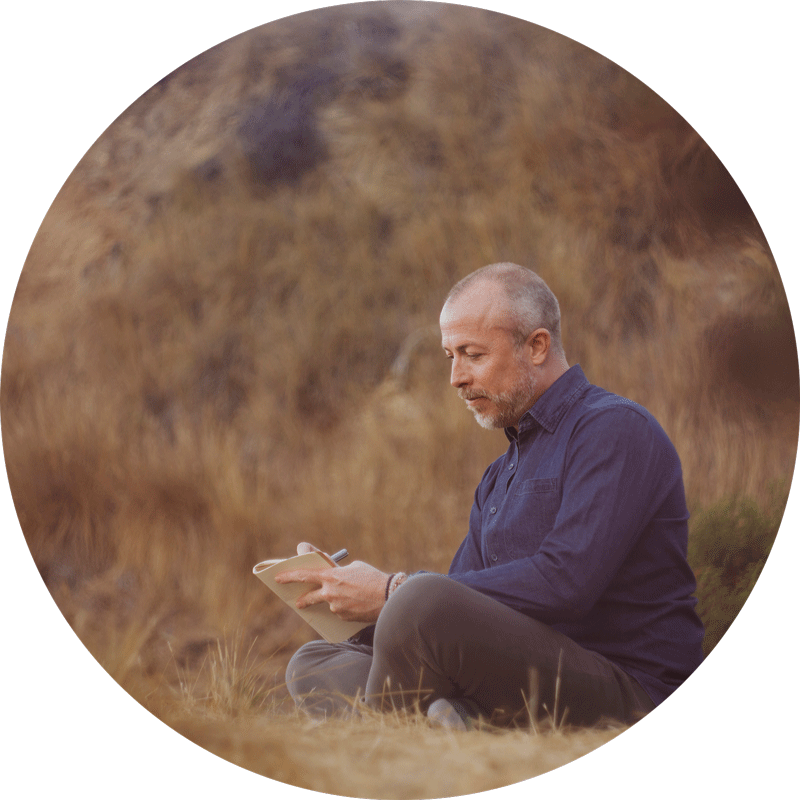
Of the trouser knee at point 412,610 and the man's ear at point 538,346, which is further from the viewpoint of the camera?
the man's ear at point 538,346

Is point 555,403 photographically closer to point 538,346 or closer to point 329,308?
point 538,346

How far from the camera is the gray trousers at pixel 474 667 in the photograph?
182 inches

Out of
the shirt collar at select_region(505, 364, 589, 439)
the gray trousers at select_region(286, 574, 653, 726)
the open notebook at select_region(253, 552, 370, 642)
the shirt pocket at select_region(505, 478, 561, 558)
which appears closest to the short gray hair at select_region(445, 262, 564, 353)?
the shirt collar at select_region(505, 364, 589, 439)

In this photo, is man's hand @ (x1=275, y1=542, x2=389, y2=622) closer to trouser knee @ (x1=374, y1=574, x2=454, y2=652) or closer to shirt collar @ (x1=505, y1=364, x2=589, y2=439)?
trouser knee @ (x1=374, y1=574, x2=454, y2=652)

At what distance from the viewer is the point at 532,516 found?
15.9 ft

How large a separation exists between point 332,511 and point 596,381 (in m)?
1.40

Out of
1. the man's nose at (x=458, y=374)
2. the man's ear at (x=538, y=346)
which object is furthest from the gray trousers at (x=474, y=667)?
the man's ear at (x=538, y=346)

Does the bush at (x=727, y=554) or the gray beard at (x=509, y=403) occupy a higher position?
the gray beard at (x=509, y=403)

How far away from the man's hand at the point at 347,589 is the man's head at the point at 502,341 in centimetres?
90

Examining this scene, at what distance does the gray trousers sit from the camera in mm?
4625

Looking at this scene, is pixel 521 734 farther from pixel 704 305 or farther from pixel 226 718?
pixel 704 305

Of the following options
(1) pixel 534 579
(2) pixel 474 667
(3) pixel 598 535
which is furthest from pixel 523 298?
(2) pixel 474 667

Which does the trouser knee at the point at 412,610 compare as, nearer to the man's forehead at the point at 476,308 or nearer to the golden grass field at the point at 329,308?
the golden grass field at the point at 329,308

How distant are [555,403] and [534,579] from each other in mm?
804
